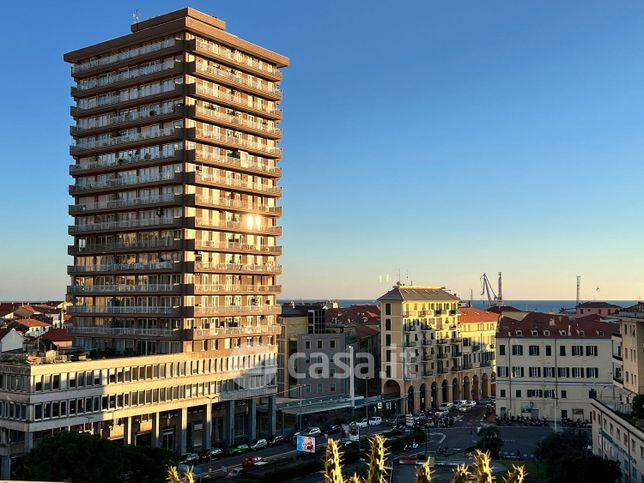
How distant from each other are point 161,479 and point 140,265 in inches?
1504

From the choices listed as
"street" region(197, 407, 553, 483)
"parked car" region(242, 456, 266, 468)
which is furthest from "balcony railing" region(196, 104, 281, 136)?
"street" region(197, 407, 553, 483)

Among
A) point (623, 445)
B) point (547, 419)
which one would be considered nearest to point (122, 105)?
point (623, 445)

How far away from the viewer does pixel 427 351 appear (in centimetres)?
13925

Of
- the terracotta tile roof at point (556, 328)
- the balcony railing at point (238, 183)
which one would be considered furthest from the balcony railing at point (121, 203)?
the terracotta tile roof at point (556, 328)

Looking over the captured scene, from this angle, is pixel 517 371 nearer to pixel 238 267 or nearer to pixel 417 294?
pixel 417 294

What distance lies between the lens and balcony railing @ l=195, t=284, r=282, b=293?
3927 inches

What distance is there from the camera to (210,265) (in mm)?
101000

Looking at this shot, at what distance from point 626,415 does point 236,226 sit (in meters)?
58.7

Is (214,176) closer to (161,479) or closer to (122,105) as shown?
(122,105)

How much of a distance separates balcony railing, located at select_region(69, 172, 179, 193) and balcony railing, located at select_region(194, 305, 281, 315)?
19.0 metres

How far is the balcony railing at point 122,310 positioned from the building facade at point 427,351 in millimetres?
49082

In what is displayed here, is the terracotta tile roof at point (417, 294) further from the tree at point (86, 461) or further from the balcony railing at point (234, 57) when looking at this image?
the tree at point (86, 461)

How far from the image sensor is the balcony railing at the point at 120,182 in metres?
100

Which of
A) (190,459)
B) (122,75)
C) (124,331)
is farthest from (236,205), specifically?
(190,459)
